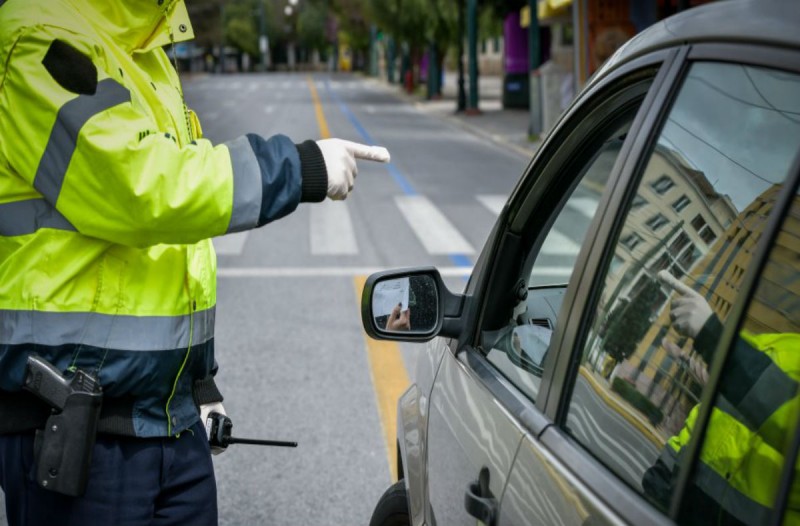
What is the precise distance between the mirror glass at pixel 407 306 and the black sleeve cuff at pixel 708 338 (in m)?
0.98

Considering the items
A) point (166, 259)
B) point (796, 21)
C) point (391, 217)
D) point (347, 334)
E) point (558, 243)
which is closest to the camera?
point (796, 21)

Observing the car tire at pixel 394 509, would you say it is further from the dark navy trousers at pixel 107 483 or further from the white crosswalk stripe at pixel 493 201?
the white crosswalk stripe at pixel 493 201

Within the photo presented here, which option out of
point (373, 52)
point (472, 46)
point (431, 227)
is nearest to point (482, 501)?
point (431, 227)

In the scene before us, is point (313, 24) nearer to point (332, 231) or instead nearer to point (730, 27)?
point (332, 231)

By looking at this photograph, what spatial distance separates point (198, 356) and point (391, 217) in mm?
11405

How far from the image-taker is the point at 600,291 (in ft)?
6.21

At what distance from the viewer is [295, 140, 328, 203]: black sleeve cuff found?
88.7 inches

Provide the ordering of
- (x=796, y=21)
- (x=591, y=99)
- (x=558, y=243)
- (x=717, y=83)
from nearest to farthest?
1. (x=796, y=21)
2. (x=717, y=83)
3. (x=591, y=99)
4. (x=558, y=243)

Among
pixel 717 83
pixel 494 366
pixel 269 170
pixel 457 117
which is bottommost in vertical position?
pixel 457 117

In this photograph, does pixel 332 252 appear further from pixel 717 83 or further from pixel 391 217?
pixel 717 83

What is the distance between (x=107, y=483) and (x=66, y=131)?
70 centimetres

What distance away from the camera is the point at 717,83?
5.32ft

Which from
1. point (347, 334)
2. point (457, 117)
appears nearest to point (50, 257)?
point (347, 334)

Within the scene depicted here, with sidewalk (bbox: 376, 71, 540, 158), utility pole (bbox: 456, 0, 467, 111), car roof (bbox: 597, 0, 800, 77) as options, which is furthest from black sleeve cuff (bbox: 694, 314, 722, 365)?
utility pole (bbox: 456, 0, 467, 111)
